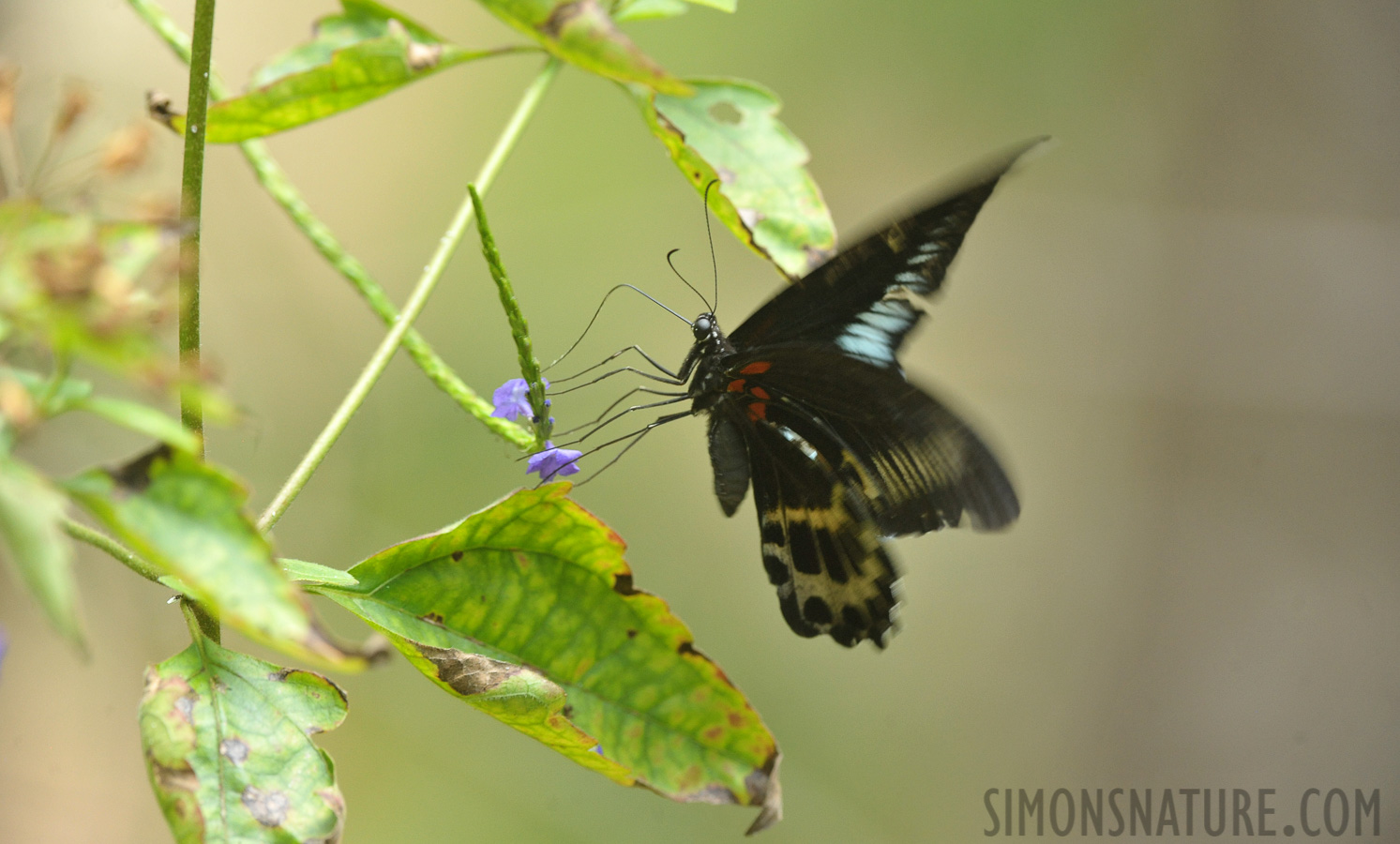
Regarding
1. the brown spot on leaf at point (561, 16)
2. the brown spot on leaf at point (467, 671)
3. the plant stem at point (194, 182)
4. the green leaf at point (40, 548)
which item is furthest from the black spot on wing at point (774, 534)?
the green leaf at point (40, 548)

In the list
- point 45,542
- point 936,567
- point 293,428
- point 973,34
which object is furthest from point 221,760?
point 973,34

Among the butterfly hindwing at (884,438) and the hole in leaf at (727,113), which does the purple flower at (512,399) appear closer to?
the hole in leaf at (727,113)

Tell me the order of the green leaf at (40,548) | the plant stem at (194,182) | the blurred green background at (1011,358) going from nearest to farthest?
the green leaf at (40,548), the plant stem at (194,182), the blurred green background at (1011,358)

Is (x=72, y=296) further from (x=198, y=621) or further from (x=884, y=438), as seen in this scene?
(x=884, y=438)

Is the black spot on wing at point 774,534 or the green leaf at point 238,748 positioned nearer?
the green leaf at point 238,748

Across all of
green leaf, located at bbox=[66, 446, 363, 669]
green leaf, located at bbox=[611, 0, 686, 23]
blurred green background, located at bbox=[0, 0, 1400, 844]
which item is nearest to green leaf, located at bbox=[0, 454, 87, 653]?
green leaf, located at bbox=[66, 446, 363, 669]

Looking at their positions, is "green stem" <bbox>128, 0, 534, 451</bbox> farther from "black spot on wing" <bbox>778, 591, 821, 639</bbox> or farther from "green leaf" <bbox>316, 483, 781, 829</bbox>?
"black spot on wing" <bbox>778, 591, 821, 639</bbox>
